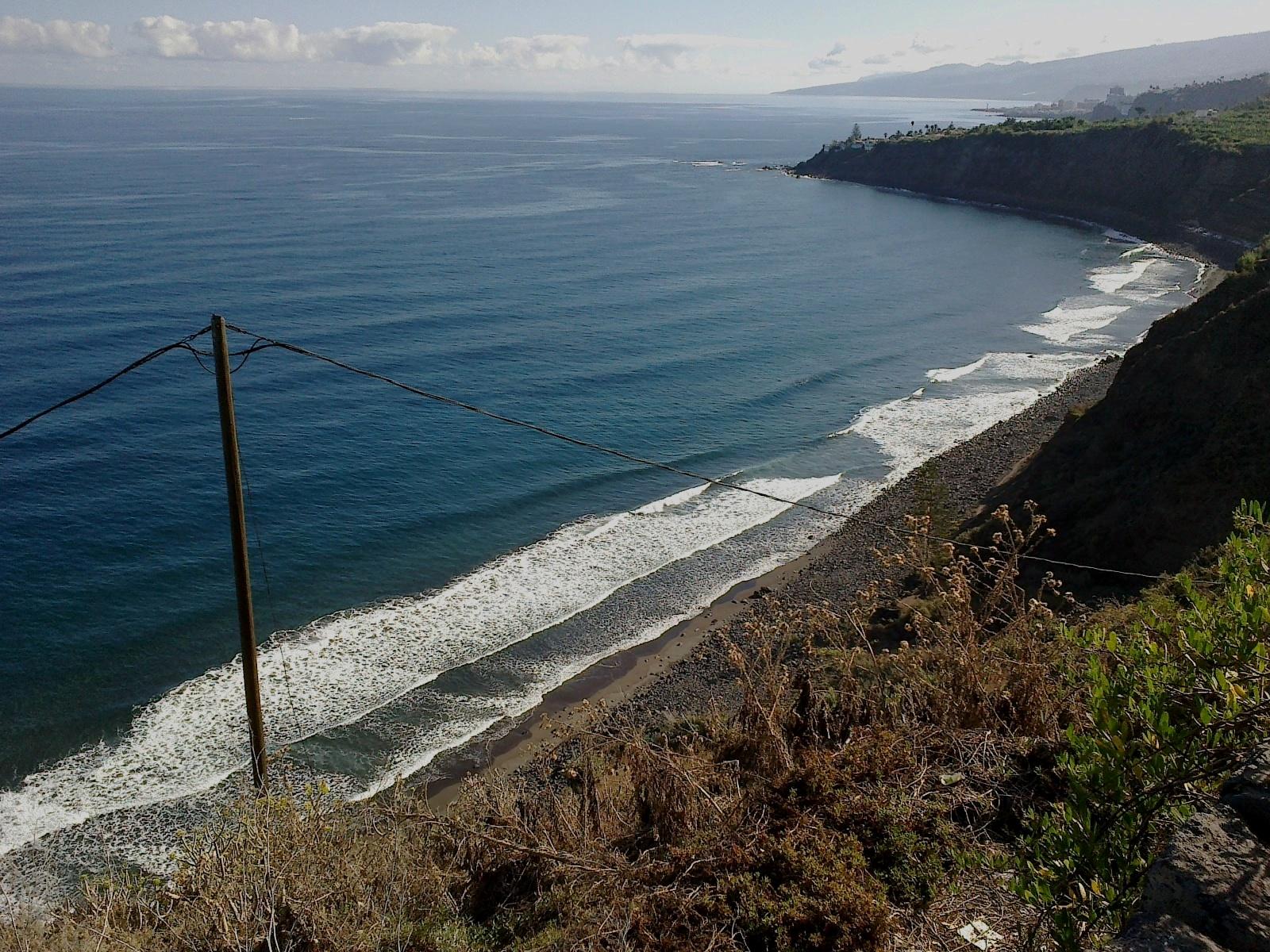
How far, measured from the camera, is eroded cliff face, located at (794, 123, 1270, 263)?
240 ft

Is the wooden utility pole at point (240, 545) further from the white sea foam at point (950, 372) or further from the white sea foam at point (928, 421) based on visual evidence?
the white sea foam at point (950, 372)

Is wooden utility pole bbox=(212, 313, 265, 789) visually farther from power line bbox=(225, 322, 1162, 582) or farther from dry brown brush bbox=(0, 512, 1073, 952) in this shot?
dry brown brush bbox=(0, 512, 1073, 952)

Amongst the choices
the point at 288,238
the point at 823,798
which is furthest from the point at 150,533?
the point at 288,238

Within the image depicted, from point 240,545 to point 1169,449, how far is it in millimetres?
20813

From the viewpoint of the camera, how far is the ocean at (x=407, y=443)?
17922 mm

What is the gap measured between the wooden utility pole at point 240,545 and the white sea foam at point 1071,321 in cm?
4850

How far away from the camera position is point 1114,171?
296ft

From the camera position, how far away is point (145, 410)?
106 ft

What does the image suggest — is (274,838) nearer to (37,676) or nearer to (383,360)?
(37,676)

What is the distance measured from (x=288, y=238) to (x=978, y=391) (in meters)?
48.8

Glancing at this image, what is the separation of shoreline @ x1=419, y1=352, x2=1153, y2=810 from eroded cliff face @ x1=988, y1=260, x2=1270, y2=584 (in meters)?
3.59

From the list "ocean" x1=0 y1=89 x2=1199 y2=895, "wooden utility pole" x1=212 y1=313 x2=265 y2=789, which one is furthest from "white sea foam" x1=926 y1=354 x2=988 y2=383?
"wooden utility pole" x1=212 y1=313 x2=265 y2=789

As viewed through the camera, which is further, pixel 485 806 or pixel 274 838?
pixel 485 806

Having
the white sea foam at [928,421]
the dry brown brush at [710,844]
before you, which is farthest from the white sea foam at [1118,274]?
the dry brown brush at [710,844]
